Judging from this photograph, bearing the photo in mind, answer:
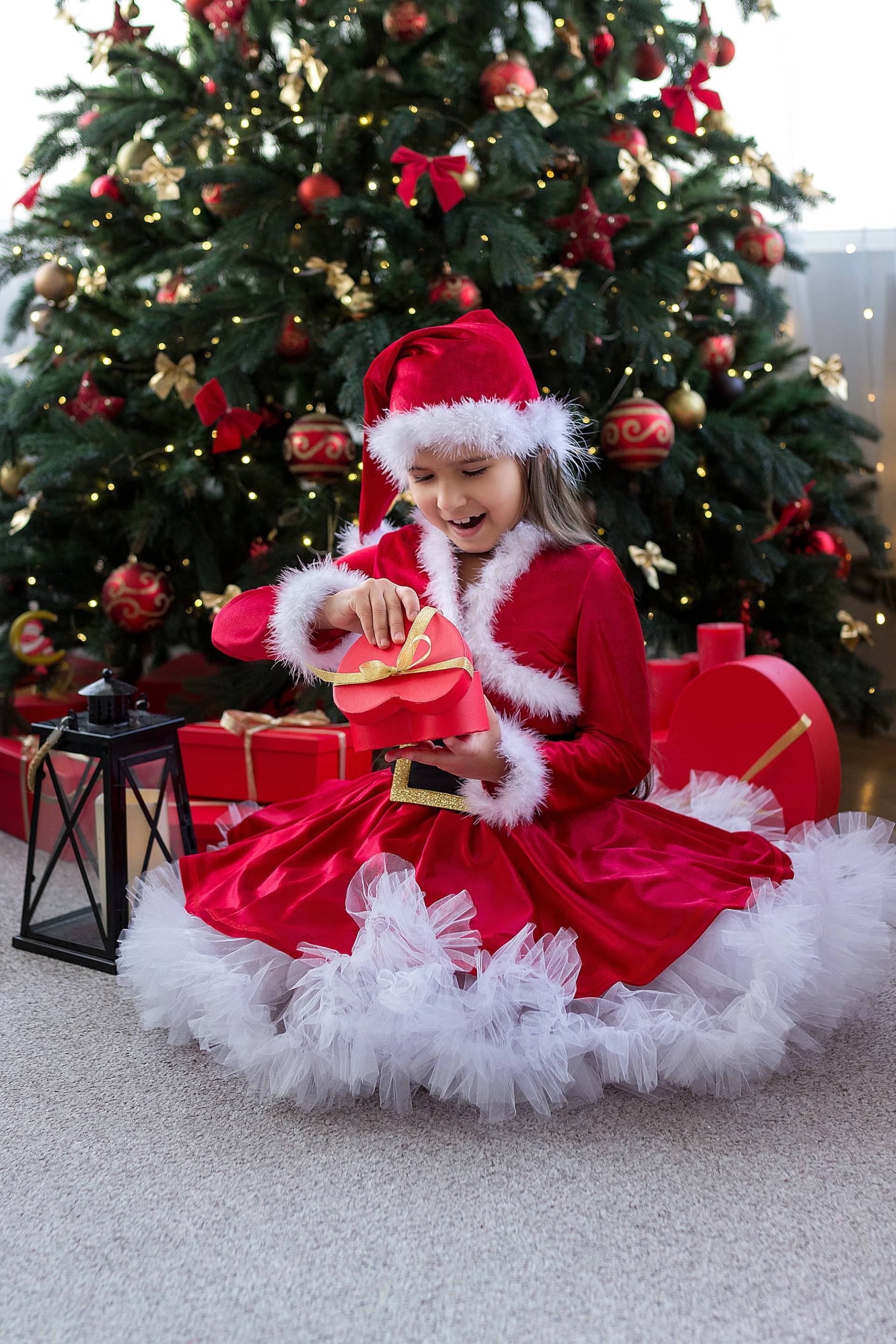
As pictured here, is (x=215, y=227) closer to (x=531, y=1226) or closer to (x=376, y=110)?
(x=376, y=110)

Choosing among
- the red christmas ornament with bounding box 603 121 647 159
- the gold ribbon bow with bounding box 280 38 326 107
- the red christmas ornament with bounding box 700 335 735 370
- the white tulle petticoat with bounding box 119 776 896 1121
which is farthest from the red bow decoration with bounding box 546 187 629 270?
the white tulle petticoat with bounding box 119 776 896 1121

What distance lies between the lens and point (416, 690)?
97cm

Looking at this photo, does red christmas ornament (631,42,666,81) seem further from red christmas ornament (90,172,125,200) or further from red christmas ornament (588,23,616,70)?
red christmas ornament (90,172,125,200)

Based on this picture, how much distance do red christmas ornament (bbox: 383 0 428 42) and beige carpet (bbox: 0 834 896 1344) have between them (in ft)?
5.64

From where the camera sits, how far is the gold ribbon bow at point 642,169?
6.00 feet

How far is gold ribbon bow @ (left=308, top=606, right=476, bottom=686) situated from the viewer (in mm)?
971

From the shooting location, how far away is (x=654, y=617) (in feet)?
6.65

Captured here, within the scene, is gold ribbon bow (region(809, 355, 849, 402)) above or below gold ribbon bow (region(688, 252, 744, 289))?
below

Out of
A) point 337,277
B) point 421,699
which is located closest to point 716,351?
point 337,277

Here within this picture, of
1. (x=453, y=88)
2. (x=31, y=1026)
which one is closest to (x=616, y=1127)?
(x=31, y=1026)

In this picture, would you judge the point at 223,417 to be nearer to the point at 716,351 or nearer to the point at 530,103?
the point at 530,103

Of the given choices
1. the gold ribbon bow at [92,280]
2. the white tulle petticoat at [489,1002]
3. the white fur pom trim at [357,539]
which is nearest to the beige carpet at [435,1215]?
the white tulle petticoat at [489,1002]

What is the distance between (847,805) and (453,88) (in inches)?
61.8

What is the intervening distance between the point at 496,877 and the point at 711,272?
144cm
